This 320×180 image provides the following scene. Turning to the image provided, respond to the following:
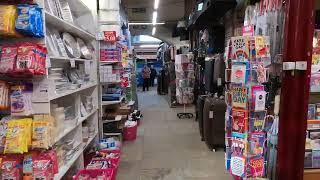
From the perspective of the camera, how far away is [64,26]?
3408 mm

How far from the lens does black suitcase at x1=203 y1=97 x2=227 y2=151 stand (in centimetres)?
499

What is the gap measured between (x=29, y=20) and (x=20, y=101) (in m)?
0.63

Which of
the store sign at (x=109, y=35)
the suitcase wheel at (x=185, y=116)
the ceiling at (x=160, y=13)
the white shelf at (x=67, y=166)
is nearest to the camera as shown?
the white shelf at (x=67, y=166)

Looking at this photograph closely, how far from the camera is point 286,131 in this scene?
279cm

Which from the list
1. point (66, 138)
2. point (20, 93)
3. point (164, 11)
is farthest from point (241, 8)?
point (164, 11)

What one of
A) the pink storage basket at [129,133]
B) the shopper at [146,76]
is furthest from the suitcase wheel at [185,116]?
the shopper at [146,76]

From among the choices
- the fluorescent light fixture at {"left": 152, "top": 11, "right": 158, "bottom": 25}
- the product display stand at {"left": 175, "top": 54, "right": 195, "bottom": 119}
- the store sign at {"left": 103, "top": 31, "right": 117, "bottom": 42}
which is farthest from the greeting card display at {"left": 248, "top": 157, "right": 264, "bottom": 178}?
the fluorescent light fixture at {"left": 152, "top": 11, "right": 158, "bottom": 25}

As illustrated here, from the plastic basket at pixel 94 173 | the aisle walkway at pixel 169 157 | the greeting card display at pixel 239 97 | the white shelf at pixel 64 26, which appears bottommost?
the aisle walkway at pixel 169 157

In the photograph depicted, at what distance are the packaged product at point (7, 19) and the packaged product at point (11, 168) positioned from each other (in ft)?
3.21

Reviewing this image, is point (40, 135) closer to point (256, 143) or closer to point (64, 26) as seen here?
point (64, 26)

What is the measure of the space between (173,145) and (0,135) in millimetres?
3620

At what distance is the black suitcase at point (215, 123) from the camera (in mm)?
4992

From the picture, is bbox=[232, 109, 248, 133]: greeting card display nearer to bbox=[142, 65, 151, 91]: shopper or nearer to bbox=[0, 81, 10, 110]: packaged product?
bbox=[0, 81, 10, 110]: packaged product

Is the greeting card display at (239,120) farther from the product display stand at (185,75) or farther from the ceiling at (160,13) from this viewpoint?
the ceiling at (160,13)
